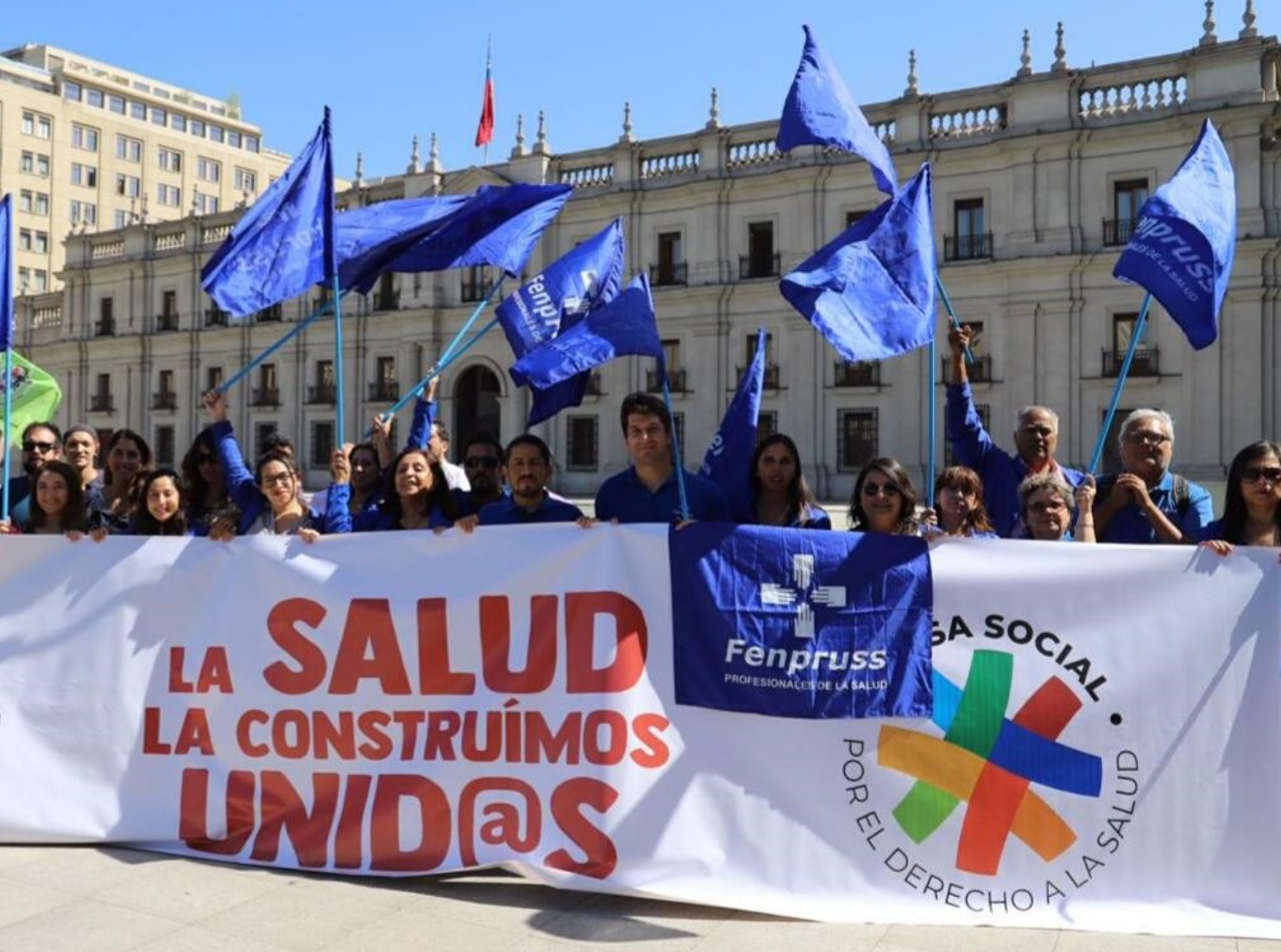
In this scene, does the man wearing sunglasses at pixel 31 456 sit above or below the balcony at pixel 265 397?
below

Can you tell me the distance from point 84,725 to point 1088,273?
101 ft

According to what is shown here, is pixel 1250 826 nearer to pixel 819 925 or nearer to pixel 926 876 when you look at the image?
pixel 926 876

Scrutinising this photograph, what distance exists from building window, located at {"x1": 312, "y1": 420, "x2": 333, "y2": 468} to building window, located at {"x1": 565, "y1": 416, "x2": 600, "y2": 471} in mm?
10549

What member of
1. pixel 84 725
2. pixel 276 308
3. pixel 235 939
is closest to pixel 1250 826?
pixel 235 939

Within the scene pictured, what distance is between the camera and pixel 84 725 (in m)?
4.84

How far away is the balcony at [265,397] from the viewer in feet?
149

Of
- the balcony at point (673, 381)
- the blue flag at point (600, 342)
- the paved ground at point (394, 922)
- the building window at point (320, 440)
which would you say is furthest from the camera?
the building window at point (320, 440)

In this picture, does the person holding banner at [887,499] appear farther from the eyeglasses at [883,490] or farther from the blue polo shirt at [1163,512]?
the blue polo shirt at [1163,512]

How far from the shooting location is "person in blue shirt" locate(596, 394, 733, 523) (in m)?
4.80

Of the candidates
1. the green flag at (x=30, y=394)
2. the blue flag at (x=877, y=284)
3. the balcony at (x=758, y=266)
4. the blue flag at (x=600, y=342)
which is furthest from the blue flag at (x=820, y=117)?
the balcony at (x=758, y=266)

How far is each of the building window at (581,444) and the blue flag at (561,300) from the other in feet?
107

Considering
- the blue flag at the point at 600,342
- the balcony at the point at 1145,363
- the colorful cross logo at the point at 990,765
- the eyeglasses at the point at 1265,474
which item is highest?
the balcony at the point at 1145,363

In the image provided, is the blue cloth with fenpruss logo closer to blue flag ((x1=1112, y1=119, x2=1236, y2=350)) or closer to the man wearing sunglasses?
blue flag ((x1=1112, y1=119, x2=1236, y2=350))

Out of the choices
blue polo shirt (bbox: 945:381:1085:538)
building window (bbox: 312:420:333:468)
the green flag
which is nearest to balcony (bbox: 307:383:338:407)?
building window (bbox: 312:420:333:468)
